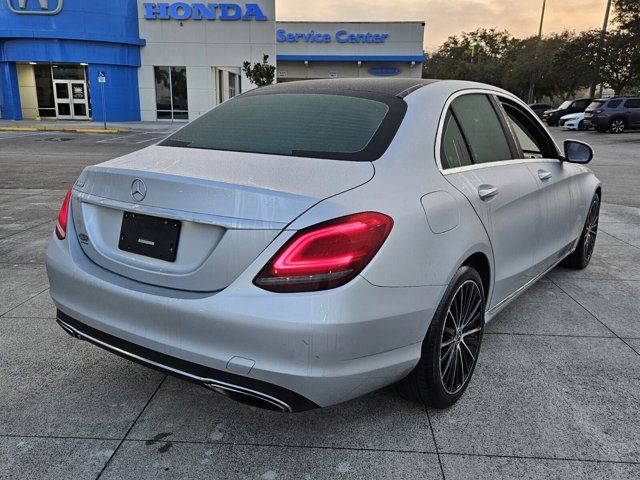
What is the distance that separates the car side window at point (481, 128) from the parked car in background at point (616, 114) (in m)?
28.3

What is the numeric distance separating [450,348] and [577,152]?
2435 mm

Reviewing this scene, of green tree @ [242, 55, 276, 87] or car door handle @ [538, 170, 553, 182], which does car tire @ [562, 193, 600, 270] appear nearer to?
car door handle @ [538, 170, 553, 182]

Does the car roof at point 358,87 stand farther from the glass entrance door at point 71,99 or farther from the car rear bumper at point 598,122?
the glass entrance door at point 71,99

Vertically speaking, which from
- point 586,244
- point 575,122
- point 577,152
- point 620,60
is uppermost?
point 620,60

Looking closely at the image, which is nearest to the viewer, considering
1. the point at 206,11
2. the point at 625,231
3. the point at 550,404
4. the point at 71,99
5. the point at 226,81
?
the point at 550,404

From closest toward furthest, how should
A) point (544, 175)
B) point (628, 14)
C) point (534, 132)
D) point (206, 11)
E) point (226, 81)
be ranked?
point (544, 175) < point (534, 132) < point (206, 11) < point (226, 81) < point (628, 14)

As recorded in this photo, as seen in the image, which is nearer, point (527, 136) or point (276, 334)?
point (276, 334)

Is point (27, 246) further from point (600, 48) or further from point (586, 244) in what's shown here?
point (600, 48)

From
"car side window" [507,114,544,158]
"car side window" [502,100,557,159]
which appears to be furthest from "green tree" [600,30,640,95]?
"car side window" [502,100,557,159]

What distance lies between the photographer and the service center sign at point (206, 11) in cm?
3058

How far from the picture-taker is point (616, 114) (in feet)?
91.0

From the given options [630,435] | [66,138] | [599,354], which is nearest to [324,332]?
[630,435]

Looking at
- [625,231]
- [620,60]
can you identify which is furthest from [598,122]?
[625,231]

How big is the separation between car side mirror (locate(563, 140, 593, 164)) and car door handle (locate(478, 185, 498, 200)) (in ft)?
5.41
